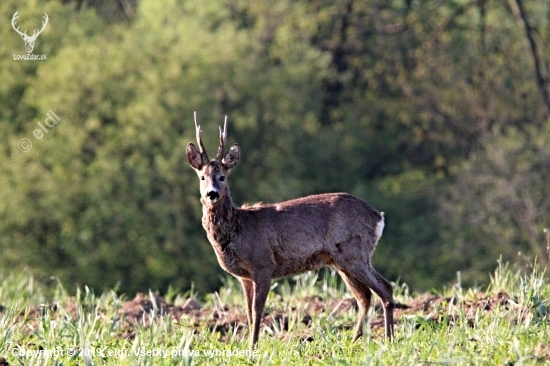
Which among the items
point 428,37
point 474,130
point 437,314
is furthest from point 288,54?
point 437,314

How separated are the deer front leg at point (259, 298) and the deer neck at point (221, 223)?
0.45 meters

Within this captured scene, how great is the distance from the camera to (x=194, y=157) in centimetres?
965

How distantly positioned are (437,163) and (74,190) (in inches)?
496

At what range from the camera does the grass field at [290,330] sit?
7.40m

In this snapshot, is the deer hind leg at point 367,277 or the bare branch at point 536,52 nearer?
the deer hind leg at point 367,277

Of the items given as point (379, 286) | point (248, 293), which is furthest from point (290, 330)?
point (379, 286)

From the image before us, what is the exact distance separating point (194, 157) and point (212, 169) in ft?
0.77

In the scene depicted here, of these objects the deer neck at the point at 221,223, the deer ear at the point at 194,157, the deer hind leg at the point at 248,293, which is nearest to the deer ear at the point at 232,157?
the deer ear at the point at 194,157

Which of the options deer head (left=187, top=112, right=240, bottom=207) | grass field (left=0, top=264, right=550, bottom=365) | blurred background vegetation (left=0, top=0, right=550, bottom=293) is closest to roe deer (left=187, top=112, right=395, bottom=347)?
deer head (left=187, top=112, right=240, bottom=207)

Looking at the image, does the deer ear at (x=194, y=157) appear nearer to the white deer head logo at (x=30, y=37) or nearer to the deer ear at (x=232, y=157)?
the deer ear at (x=232, y=157)

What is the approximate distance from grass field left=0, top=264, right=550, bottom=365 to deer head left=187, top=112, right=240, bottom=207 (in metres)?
1.15

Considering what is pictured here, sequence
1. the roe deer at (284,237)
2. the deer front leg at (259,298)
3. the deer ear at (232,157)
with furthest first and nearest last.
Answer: the deer ear at (232,157) < the roe deer at (284,237) < the deer front leg at (259,298)

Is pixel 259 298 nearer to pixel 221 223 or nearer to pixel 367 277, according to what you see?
pixel 221 223

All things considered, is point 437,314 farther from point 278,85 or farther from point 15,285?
point 278,85
